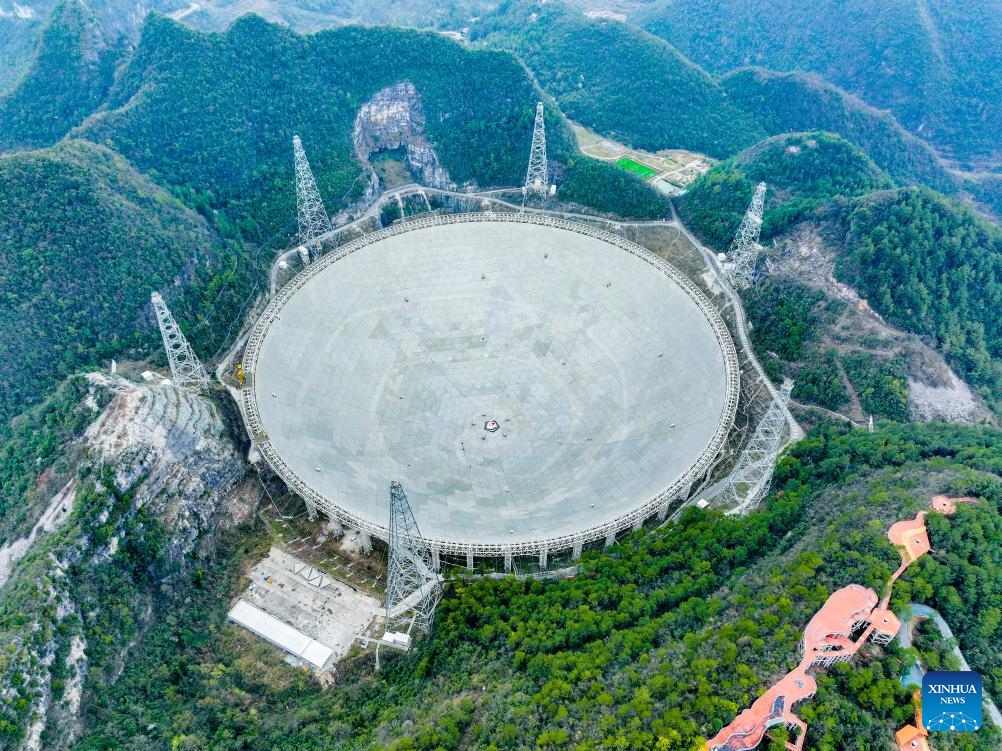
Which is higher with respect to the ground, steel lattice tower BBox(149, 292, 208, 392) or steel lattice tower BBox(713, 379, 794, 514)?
steel lattice tower BBox(149, 292, 208, 392)

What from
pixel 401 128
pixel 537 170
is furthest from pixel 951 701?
pixel 401 128

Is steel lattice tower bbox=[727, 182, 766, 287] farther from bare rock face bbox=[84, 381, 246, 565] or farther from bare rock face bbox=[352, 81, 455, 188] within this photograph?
bare rock face bbox=[84, 381, 246, 565]

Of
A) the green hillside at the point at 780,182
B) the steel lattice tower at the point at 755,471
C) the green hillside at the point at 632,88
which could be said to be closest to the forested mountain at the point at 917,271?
the green hillside at the point at 780,182

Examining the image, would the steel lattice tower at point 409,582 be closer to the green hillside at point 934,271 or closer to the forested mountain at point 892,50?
the green hillside at point 934,271

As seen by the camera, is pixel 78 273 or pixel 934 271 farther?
pixel 934 271

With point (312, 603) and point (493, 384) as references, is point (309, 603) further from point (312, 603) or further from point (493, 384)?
point (493, 384)

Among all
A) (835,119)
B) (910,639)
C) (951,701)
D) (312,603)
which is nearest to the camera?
(951,701)

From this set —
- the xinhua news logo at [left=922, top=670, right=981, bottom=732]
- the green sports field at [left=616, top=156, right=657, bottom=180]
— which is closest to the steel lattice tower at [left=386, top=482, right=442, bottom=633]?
the xinhua news logo at [left=922, top=670, right=981, bottom=732]

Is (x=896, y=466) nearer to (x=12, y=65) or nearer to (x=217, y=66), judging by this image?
(x=217, y=66)
